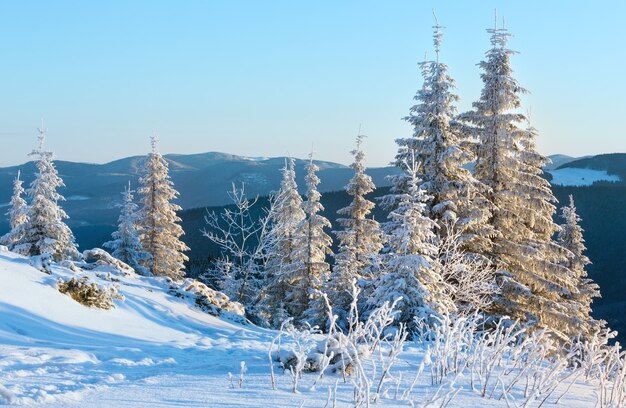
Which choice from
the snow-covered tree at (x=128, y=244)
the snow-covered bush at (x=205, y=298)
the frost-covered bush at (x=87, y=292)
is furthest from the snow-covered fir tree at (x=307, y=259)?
the frost-covered bush at (x=87, y=292)

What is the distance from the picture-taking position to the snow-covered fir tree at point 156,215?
27.9m

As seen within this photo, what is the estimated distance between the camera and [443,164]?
1736 centimetres

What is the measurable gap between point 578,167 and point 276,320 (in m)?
181

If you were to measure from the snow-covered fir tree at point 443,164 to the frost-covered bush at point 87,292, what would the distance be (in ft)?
34.2

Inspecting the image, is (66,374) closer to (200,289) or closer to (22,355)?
(22,355)

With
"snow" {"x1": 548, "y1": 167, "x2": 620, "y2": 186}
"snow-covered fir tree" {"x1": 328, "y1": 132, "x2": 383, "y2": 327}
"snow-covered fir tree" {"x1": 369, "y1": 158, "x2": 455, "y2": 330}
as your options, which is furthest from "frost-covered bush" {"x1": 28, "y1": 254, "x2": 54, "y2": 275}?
"snow" {"x1": 548, "y1": 167, "x2": 620, "y2": 186}

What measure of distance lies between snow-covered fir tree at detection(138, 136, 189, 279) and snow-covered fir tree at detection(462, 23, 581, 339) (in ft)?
52.2

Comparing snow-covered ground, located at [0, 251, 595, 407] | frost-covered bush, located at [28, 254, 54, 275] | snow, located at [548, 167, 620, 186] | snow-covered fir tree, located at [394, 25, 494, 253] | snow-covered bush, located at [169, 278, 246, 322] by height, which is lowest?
snow-covered bush, located at [169, 278, 246, 322]

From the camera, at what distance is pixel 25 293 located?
26.5ft

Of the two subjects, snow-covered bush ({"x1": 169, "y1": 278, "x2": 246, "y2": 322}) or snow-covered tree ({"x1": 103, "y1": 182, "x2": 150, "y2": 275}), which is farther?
snow-covered tree ({"x1": 103, "y1": 182, "x2": 150, "y2": 275})

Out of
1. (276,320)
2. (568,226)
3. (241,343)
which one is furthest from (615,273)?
(241,343)

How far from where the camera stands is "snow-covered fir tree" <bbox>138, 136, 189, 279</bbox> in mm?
27875

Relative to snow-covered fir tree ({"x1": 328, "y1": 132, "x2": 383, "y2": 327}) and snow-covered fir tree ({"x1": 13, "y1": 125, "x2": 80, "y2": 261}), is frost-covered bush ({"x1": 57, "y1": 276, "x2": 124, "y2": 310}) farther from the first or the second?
snow-covered fir tree ({"x1": 13, "y1": 125, "x2": 80, "y2": 261})

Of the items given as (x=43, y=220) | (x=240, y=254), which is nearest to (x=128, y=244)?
(x=43, y=220)
